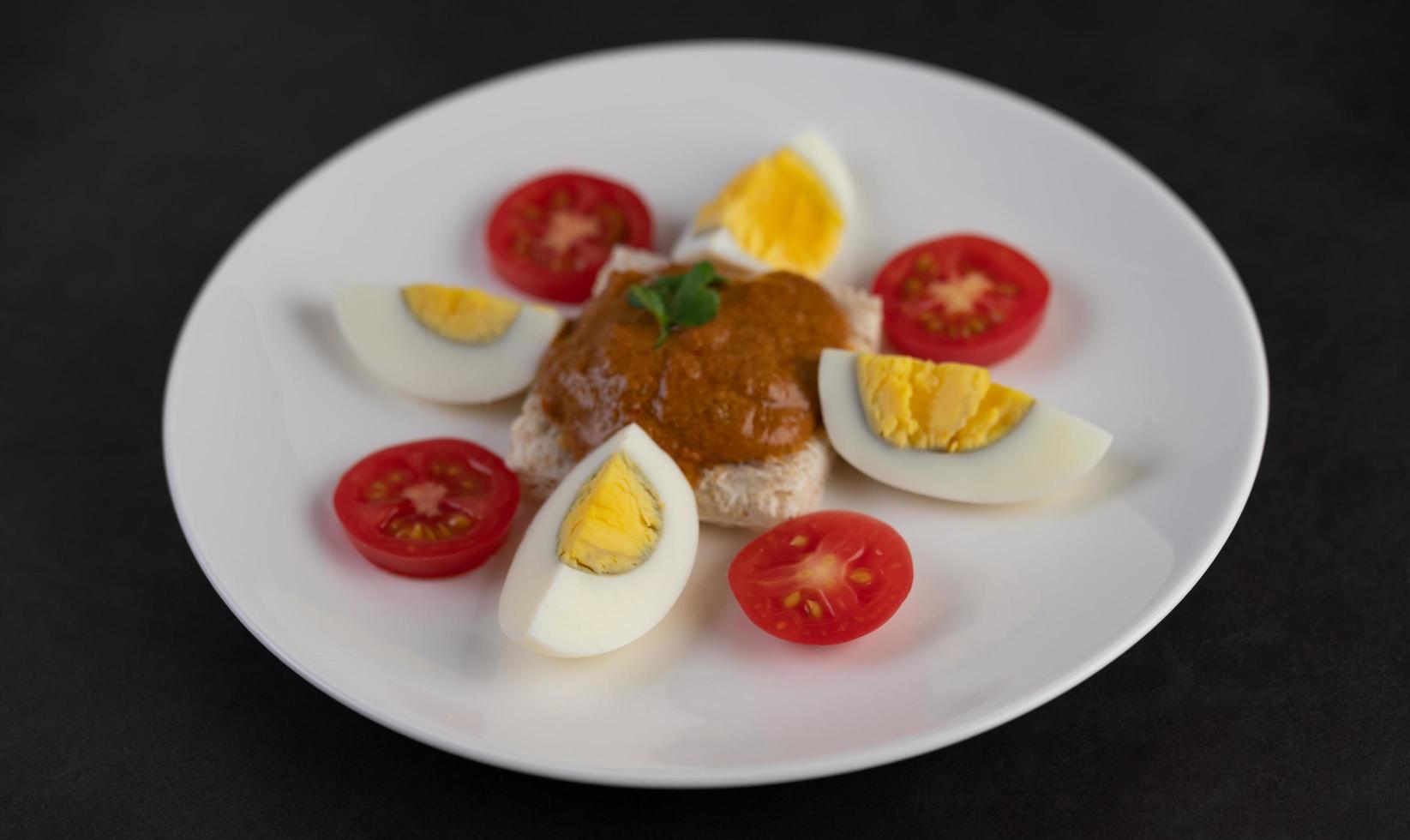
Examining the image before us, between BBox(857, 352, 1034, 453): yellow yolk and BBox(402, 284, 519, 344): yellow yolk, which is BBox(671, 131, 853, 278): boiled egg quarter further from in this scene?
BBox(857, 352, 1034, 453): yellow yolk

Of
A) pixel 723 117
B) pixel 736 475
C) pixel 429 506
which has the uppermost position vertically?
pixel 723 117

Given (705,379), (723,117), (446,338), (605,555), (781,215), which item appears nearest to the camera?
(605,555)

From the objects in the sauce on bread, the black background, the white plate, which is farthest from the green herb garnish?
the black background

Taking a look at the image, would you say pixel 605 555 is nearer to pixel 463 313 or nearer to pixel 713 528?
pixel 713 528

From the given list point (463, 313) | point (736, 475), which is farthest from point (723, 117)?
point (736, 475)

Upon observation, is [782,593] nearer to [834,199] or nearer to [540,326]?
[540,326]

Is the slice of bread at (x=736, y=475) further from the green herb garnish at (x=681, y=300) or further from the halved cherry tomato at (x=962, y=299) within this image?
the green herb garnish at (x=681, y=300)
